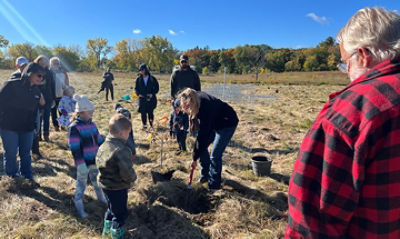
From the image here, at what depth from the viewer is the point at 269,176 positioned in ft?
14.7

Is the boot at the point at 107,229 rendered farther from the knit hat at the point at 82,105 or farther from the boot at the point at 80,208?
the knit hat at the point at 82,105

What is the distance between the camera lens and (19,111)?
3.54 metres

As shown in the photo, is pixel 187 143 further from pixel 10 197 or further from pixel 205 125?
pixel 10 197

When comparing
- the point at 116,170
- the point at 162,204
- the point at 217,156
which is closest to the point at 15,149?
the point at 116,170

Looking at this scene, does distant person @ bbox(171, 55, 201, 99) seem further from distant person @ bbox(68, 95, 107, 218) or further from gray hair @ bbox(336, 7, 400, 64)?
gray hair @ bbox(336, 7, 400, 64)

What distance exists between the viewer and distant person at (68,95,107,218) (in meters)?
3.01

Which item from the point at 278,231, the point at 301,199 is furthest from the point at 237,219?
the point at 301,199

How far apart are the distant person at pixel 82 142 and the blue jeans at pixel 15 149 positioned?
46.7 inches

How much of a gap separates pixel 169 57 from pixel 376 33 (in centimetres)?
7015

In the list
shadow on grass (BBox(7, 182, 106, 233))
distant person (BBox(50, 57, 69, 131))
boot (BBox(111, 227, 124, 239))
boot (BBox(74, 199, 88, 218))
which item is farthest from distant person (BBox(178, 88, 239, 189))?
distant person (BBox(50, 57, 69, 131))

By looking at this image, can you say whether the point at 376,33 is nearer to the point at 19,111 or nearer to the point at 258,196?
the point at 258,196

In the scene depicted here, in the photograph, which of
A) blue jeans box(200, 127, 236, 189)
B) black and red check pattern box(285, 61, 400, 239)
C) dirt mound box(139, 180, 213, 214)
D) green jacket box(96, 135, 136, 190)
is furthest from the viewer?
blue jeans box(200, 127, 236, 189)

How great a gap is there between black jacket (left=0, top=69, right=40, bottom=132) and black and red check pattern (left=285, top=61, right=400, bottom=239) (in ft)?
12.5

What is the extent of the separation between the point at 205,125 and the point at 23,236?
241 cm
